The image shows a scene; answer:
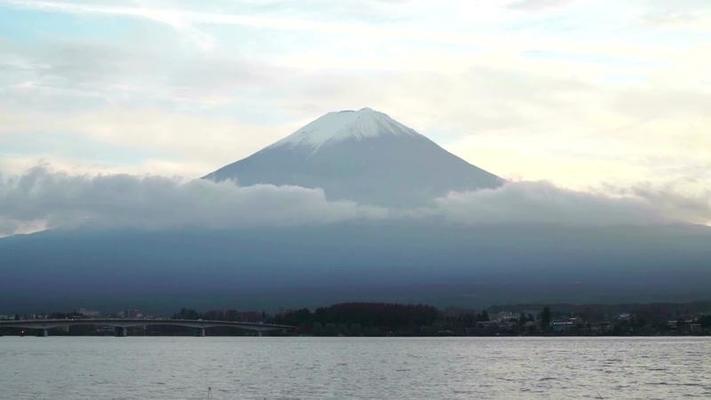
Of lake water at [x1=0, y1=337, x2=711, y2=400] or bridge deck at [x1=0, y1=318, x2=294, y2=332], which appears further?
Result: bridge deck at [x1=0, y1=318, x2=294, y2=332]

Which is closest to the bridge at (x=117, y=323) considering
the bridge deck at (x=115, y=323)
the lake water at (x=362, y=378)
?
the bridge deck at (x=115, y=323)

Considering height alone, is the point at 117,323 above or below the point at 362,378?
above

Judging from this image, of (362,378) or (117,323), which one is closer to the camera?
(362,378)

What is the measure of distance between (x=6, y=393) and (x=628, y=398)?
24845 millimetres

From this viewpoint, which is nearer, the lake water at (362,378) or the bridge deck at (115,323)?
the lake water at (362,378)

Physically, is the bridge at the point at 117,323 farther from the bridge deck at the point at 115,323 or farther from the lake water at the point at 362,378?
the lake water at the point at 362,378

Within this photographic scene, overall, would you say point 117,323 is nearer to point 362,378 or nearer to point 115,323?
point 115,323

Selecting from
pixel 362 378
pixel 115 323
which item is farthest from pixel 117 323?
pixel 362 378

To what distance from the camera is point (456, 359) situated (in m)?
85.8

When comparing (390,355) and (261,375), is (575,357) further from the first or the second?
(261,375)

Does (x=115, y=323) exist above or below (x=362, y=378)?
above

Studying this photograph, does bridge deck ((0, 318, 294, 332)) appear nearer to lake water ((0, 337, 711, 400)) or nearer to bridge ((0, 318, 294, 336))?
bridge ((0, 318, 294, 336))

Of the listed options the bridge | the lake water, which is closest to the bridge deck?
the bridge

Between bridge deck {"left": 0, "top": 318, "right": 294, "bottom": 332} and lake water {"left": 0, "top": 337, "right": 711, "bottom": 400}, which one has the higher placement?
bridge deck {"left": 0, "top": 318, "right": 294, "bottom": 332}
